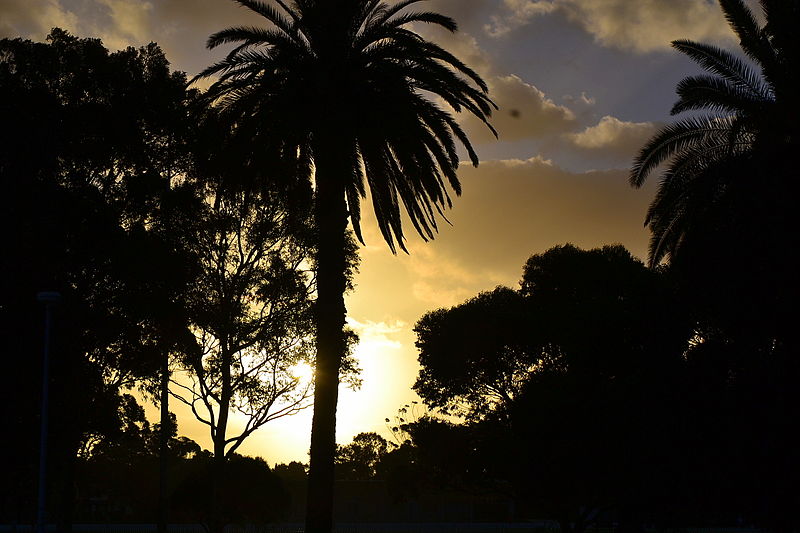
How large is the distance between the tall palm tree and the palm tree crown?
0.10 ft

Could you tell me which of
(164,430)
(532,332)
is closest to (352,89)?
(164,430)

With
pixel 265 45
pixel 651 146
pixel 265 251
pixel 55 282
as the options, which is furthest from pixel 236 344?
pixel 651 146

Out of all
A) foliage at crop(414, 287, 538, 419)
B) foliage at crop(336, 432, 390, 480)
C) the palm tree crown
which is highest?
the palm tree crown

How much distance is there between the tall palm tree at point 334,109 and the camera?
25.0 metres

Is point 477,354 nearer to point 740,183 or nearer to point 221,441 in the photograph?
point 221,441

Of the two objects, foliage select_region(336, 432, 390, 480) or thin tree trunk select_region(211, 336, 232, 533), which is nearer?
thin tree trunk select_region(211, 336, 232, 533)

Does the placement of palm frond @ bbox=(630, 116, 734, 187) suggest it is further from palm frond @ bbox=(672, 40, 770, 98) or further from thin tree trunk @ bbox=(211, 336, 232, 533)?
thin tree trunk @ bbox=(211, 336, 232, 533)

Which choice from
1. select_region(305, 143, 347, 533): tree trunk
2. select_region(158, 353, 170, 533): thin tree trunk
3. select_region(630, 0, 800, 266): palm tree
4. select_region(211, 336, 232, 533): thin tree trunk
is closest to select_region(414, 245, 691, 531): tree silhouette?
select_region(630, 0, 800, 266): palm tree

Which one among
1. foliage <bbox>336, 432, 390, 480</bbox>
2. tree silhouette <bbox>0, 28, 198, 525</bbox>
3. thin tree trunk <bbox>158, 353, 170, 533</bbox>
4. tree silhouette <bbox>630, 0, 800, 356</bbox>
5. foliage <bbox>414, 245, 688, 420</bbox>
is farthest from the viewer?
foliage <bbox>336, 432, 390, 480</bbox>

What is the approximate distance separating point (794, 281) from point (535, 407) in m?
21.0

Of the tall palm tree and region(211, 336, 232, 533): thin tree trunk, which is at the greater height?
the tall palm tree

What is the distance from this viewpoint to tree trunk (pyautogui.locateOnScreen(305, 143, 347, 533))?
→ 2405 centimetres

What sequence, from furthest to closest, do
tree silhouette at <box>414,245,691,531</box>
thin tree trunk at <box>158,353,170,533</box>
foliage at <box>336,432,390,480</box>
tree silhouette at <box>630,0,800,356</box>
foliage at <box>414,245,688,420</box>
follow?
foliage at <box>336,432,390,480</box>, foliage at <box>414,245,688,420</box>, tree silhouette at <box>414,245,691,531</box>, thin tree trunk at <box>158,353,170,533</box>, tree silhouette at <box>630,0,800,356</box>

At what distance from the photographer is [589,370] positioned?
44.4 metres
